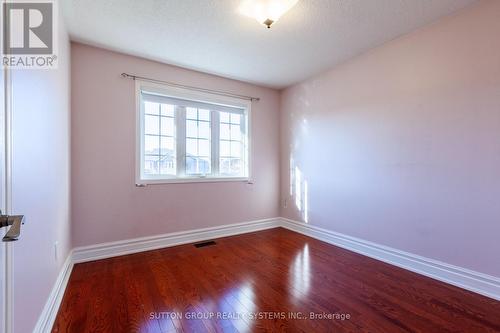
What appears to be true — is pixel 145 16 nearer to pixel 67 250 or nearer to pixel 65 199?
pixel 65 199

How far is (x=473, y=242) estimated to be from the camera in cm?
198

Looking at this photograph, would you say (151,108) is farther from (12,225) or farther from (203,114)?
(12,225)

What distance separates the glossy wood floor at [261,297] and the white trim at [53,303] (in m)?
0.05

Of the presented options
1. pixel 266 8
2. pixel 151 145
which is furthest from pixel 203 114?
pixel 266 8

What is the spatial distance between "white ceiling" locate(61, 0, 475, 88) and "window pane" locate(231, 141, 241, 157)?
1.18 meters

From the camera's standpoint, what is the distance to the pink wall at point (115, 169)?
2555 millimetres

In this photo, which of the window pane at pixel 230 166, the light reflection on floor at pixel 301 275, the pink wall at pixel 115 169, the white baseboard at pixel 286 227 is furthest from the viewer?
the window pane at pixel 230 166

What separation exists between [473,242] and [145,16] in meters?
3.50

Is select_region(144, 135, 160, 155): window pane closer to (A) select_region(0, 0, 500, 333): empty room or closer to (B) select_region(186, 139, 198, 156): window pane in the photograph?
(A) select_region(0, 0, 500, 333): empty room

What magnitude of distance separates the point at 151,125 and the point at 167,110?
30 cm

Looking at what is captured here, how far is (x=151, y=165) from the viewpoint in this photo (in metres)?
3.02

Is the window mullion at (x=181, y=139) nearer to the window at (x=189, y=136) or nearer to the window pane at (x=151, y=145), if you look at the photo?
the window at (x=189, y=136)

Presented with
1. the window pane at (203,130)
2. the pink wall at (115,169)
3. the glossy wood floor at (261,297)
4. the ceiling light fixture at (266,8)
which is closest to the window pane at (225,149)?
the window pane at (203,130)

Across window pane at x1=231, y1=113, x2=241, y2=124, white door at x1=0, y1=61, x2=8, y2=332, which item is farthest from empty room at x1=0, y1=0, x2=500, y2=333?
window pane at x1=231, y1=113, x2=241, y2=124
